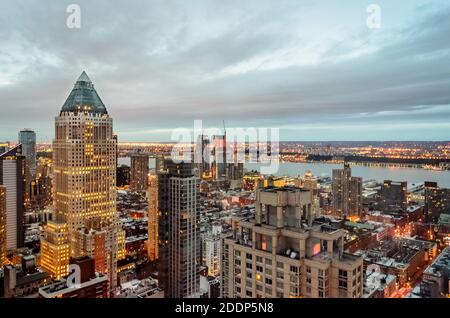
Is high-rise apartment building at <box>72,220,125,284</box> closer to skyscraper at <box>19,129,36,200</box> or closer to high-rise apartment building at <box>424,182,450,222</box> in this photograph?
skyscraper at <box>19,129,36,200</box>

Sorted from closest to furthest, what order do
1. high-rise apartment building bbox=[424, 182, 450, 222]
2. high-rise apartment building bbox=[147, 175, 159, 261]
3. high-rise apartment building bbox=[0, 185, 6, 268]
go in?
high-rise apartment building bbox=[0, 185, 6, 268]
high-rise apartment building bbox=[147, 175, 159, 261]
high-rise apartment building bbox=[424, 182, 450, 222]

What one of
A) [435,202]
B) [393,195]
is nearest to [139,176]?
[393,195]

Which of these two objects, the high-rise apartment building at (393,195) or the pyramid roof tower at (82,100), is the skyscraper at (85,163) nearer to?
the pyramid roof tower at (82,100)

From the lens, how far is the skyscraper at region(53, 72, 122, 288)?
31.5ft

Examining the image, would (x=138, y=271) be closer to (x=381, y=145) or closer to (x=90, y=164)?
(x=90, y=164)

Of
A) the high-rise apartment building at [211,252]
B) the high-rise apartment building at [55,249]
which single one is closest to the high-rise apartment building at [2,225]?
the high-rise apartment building at [55,249]

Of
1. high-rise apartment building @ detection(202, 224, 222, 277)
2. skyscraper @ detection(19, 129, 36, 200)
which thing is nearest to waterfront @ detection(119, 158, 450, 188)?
high-rise apartment building @ detection(202, 224, 222, 277)

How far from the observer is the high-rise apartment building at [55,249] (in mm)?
8289

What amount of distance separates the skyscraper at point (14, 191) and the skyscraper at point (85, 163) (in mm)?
1107

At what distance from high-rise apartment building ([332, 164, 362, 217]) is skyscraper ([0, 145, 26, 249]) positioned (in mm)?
11616

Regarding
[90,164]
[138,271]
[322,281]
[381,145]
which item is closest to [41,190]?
[90,164]

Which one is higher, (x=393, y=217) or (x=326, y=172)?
(x=326, y=172)
